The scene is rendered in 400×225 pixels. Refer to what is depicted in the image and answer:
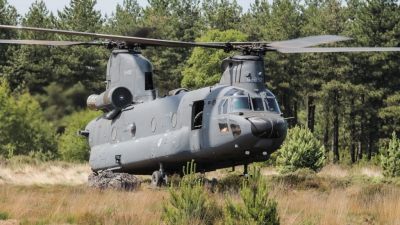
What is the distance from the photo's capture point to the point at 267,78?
5803 cm

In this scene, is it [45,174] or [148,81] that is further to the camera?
[45,174]

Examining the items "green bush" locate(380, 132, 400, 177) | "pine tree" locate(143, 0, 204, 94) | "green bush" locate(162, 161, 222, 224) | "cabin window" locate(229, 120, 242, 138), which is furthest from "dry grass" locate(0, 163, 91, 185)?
"pine tree" locate(143, 0, 204, 94)

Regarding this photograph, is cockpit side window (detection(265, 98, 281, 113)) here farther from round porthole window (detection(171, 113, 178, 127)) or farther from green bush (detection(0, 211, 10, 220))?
green bush (detection(0, 211, 10, 220))

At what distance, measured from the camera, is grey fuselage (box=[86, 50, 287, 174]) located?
19.9 metres

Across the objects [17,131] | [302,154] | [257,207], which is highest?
[257,207]

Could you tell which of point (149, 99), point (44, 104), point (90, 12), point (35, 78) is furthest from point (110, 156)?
point (90, 12)

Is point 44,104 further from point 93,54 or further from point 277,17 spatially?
point 277,17

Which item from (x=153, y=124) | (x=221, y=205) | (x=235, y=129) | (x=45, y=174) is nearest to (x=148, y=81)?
(x=153, y=124)

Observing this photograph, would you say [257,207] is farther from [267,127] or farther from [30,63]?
[30,63]

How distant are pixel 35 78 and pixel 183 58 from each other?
760 inches

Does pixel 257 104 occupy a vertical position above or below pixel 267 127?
above

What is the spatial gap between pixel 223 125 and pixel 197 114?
1.41 m

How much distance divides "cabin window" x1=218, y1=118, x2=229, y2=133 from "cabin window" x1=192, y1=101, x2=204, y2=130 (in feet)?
3.49

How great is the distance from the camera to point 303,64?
184ft
